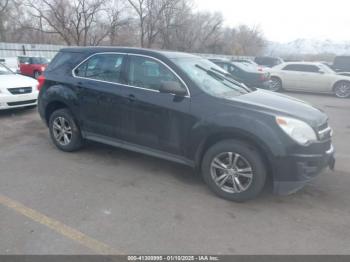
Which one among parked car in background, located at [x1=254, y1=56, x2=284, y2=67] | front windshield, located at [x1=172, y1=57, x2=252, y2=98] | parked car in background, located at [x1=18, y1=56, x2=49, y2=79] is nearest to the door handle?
front windshield, located at [x1=172, y1=57, x2=252, y2=98]

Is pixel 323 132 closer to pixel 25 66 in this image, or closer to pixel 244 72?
pixel 244 72

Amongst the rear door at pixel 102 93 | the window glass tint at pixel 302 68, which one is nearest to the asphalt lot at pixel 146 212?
the rear door at pixel 102 93

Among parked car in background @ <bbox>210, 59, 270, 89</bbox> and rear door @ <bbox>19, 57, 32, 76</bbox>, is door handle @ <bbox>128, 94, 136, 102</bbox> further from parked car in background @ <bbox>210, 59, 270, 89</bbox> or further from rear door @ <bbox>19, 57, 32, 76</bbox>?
rear door @ <bbox>19, 57, 32, 76</bbox>

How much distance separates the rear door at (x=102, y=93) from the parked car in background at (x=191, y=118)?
0.05 feet

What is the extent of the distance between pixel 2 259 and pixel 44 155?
2654 millimetres

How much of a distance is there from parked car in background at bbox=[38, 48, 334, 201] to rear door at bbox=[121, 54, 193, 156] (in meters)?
0.01

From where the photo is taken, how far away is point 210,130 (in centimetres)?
357

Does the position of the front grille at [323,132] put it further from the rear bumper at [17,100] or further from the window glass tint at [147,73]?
the rear bumper at [17,100]

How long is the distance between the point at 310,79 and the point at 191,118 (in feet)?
41.8

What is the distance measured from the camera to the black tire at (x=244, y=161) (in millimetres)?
3383

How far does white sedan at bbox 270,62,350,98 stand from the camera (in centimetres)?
1386

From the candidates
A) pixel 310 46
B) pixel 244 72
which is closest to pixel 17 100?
pixel 244 72

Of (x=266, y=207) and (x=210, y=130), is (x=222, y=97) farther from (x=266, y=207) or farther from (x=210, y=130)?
(x=266, y=207)

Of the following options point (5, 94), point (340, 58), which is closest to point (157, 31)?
point (340, 58)
